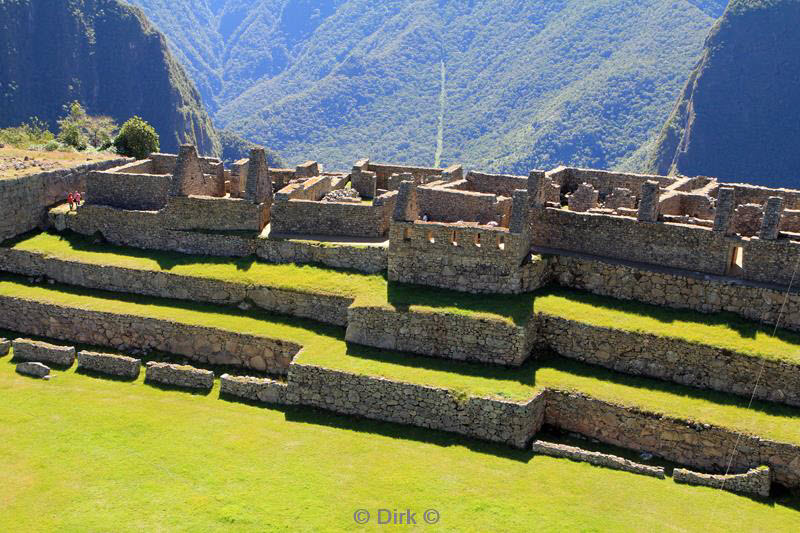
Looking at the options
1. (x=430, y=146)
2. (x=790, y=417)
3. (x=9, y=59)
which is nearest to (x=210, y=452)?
(x=790, y=417)

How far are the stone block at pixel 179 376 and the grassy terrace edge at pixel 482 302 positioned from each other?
4023 mm

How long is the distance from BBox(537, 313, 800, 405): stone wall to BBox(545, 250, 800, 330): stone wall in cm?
215

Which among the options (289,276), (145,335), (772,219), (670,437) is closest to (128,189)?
(145,335)

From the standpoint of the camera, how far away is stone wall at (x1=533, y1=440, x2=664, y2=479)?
22922 millimetres

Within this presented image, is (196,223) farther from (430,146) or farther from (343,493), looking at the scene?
(430,146)

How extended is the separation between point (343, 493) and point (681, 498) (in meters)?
8.23

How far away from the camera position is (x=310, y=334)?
28.2 m

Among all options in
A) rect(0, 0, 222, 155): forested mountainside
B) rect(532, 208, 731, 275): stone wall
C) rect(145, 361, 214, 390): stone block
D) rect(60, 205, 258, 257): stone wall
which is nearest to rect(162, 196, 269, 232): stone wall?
rect(60, 205, 258, 257): stone wall

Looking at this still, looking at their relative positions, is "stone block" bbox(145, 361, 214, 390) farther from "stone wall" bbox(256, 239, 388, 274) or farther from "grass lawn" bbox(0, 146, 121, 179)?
"grass lawn" bbox(0, 146, 121, 179)

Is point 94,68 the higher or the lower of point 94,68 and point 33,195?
the higher

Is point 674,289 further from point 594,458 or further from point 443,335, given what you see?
point 443,335

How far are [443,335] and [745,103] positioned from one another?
110 m

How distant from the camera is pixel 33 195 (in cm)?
3575

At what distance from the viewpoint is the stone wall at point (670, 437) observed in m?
22.3
